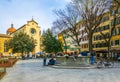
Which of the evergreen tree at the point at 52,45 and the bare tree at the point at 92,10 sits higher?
the bare tree at the point at 92,10

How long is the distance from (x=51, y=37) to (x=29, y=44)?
1481 centimetres

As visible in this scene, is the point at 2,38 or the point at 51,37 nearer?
the point at 51,37

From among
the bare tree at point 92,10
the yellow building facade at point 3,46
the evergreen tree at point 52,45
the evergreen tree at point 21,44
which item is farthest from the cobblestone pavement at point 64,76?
the yellow building facade at point 3,46

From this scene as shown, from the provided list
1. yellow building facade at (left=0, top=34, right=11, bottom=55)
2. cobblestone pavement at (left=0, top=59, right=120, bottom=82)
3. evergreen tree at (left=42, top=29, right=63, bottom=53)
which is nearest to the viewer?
cobblestone pavement at (left=0, top=59, right=120, bottom=82)

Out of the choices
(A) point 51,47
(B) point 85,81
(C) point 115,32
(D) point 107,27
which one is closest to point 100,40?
(D) point 107,27

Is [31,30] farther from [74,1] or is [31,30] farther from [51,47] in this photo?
[74,1]

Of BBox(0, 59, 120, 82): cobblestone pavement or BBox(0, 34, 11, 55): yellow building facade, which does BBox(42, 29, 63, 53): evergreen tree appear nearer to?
BBox(0, 34, 11, 55): yellow building facade

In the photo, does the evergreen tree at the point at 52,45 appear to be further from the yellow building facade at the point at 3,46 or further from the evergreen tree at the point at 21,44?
the yellow building facade at the point at 3,46

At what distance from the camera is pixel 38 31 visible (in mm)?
108562

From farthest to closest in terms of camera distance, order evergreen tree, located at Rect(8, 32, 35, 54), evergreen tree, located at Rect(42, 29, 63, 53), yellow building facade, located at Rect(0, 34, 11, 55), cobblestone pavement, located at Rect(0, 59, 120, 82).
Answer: yellow building facade, located at Rect(0, 34, 11, 55), evergreen tree, located at Rect(42, 29, 63, 53), evergreen tree, located at Rect(8, 32, 35, 54), cobblestone pavement, located at Rect(0, 59, 120, 82)

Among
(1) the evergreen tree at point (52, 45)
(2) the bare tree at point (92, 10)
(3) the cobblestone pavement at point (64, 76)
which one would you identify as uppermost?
(2) the bare tree at point (92, 10)

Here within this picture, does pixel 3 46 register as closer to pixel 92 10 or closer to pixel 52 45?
pixel 52 45

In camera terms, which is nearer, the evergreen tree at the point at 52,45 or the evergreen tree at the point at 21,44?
the evergreen tree at the point at 21,44

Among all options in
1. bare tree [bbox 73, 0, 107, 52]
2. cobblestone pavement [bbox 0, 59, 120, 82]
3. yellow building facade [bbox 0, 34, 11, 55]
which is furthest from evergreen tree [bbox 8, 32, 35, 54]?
cobblestone pavement [bbox 0, 59, 120, 82]
